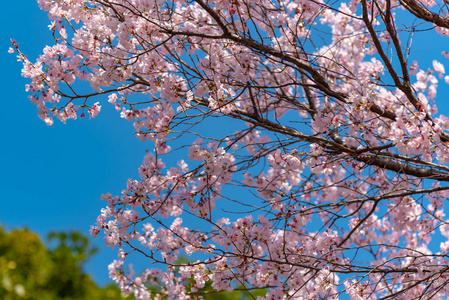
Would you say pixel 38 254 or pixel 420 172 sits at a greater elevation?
pixel 38 254

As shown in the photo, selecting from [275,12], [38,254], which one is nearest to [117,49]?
[275,12]

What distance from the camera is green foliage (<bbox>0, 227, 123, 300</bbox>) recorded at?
8.90m

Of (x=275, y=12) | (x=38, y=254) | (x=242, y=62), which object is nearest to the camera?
(x=242, y=62)

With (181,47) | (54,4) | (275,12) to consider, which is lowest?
(181,47)

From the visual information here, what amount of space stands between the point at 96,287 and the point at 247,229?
7.44m

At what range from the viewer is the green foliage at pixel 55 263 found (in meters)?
8.90

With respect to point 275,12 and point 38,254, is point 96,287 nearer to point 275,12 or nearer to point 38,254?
point 38,254

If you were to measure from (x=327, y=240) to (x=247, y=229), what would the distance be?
73 cm

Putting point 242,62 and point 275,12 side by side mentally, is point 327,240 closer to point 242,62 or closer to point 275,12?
point 242,62

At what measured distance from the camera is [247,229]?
3438mm

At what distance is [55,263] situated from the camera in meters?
9.41

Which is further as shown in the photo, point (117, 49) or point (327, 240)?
point (327, 240)

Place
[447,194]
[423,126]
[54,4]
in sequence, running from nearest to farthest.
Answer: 1. [423,126]
2. [54,4]
3. [447,194]

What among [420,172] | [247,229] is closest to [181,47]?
[247,229]
